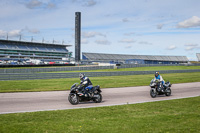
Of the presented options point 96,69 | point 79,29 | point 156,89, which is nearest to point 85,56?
point 79,29

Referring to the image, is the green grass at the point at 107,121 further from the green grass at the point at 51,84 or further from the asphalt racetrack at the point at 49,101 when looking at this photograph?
the green grass at the point at 51,84

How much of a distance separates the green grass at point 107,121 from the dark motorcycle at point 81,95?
2.24m

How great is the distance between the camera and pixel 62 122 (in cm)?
822

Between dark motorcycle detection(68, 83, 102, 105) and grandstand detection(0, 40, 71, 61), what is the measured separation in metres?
93.3

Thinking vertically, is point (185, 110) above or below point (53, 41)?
below

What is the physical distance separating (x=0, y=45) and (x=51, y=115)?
342 ft

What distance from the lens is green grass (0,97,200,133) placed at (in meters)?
7.30

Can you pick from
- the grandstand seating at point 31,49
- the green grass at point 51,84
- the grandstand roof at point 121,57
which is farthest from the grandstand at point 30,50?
the green grass at point 51,84

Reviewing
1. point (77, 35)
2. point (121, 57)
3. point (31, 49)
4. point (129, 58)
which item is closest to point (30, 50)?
point (31, 49)

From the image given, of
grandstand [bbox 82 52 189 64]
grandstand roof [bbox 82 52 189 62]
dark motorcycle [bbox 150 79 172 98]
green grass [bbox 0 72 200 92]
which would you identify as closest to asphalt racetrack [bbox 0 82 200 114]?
dark motorcycle [bbox 150 79 172 98]

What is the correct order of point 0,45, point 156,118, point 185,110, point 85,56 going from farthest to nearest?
point 85,56
point 0,45
point 185,110
point 156,118

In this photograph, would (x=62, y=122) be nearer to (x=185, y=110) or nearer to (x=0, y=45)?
(x=185, y=110)

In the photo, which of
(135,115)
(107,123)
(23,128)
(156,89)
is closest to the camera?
(23,128)

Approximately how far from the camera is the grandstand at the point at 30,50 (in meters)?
105
